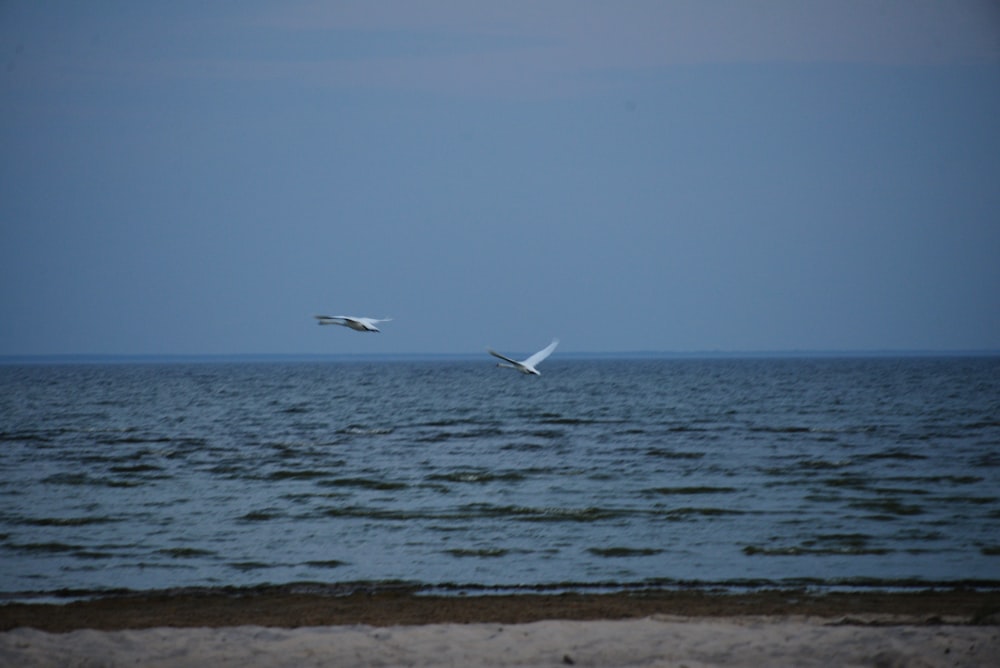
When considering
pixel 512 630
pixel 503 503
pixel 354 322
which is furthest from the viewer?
pixel 503 503

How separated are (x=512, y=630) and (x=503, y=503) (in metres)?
10.9

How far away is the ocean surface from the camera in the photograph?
50.0ft

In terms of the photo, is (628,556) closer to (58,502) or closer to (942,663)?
(942,663)

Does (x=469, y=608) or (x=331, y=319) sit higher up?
(x=331, y=319)

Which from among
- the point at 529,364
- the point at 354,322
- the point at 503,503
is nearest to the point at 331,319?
the point at 354,322

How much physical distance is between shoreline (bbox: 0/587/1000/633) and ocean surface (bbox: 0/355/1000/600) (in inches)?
36.6

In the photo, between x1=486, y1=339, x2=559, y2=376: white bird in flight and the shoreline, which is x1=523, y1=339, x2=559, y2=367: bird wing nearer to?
x1=486, y1=339, x2=559, y2=376: white bird in flight

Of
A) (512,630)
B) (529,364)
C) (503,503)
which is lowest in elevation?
(503,503)

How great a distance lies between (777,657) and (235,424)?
3828 centimetres

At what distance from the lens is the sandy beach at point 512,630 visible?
939 centimetres

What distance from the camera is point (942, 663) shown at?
8.90 m

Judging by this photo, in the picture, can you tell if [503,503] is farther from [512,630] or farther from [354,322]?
[512,630]

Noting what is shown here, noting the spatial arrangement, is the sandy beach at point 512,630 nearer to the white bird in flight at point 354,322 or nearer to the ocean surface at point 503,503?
the ocean surface at point 503,503

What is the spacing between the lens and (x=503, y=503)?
21422mm
